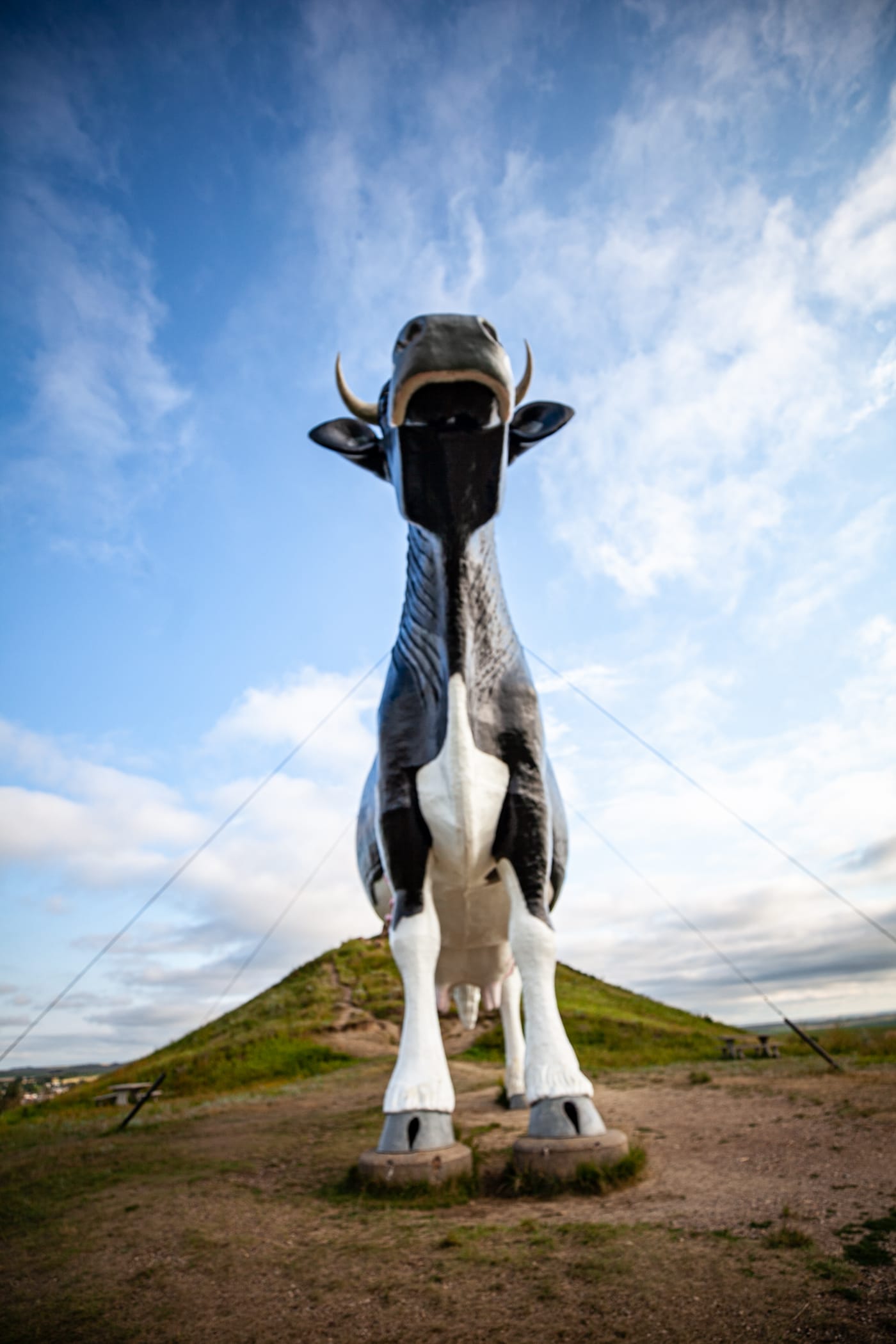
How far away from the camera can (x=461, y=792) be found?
477cm

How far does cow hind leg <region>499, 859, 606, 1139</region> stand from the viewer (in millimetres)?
4301

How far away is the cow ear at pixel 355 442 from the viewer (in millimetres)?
5465

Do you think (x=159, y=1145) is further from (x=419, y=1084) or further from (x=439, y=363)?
(x=439, y=363)

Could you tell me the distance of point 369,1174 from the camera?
409cm

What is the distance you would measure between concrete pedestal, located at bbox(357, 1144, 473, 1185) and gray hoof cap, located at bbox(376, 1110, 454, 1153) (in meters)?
0.05

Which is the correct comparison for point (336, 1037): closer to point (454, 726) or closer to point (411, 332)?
point (454, 726)

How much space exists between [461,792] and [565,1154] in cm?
195

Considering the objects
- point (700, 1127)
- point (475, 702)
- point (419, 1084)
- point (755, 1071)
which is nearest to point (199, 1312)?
point (419, 1084)

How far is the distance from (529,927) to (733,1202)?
1.75 meters

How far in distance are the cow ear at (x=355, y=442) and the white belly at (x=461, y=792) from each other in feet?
5.57

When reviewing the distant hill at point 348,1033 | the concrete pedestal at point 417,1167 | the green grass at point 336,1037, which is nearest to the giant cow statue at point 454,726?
the concrete pedestal at point 417,1167

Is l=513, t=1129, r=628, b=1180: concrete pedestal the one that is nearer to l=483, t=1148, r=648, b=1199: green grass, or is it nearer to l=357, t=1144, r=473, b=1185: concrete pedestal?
l=483, t=1148, r=648, b=1199: green grass

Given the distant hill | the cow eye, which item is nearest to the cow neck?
the cow eye

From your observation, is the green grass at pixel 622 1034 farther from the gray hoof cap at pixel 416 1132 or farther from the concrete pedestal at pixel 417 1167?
the concrete pedestal at pixel 417 1167
